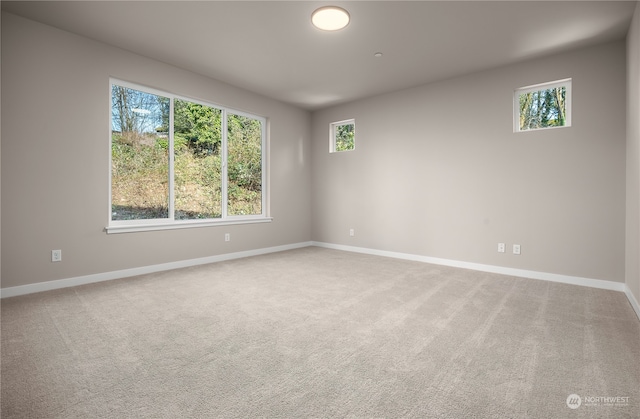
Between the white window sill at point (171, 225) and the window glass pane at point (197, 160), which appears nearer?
the white window sill at point (171, 225)

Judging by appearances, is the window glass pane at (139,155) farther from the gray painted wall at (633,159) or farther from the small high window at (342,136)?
the gray painted wall at (633,159)

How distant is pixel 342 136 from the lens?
6.04 meters

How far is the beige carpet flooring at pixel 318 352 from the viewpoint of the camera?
1460 mm

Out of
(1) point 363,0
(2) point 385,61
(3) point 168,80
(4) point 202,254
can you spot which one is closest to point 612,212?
(2) point 385,61

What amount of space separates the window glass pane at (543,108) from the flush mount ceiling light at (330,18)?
103 inches

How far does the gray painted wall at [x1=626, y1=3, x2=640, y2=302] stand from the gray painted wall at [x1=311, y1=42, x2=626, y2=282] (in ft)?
0.88

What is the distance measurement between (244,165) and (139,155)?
66.4 inches

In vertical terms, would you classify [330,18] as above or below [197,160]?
above

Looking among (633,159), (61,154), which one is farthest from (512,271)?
(61,154)

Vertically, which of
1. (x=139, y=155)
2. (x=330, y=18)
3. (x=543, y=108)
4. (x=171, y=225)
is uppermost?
(x=330, y=18)

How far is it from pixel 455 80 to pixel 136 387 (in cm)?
498

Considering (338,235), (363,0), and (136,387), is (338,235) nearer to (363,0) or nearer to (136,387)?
(363,0)
